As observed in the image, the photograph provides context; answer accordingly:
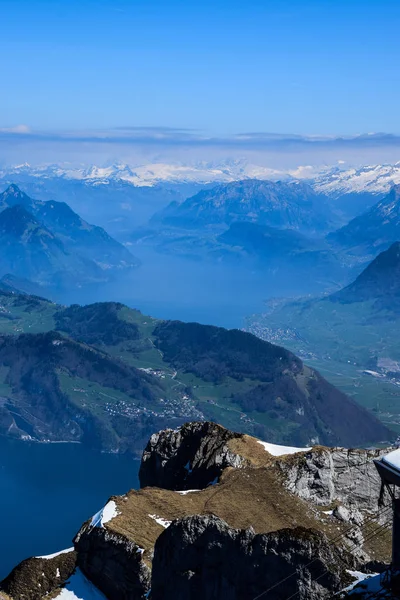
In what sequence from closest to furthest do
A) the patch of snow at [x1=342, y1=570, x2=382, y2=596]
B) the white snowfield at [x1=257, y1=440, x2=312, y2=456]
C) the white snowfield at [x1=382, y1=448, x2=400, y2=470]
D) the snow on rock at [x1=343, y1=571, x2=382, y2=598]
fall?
the white snowfield at [x1=382, y1=448, x2=400, y2=470] < the snow on rock at [x1=343, y1=571, x2=382, y2=598] < the patch of snow at [x1=342, y1=570, x2=382, y2=596] < the white snowfield at [x1=257, y1=440, x2=312, y2=456]

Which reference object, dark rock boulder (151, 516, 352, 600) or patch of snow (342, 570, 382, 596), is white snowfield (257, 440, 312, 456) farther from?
patch of snow (342, 570, 382, 596)

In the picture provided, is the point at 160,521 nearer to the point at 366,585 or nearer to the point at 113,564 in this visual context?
the point at 113,564

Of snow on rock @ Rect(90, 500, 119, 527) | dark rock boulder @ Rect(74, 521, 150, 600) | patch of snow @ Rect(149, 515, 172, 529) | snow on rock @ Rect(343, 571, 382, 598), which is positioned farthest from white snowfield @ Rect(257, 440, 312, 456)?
snow on rock @ Rect(343, 571, 382, 598)

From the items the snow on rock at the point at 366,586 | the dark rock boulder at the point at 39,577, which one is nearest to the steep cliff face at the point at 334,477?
the dark rock boulder at the point at 39,577

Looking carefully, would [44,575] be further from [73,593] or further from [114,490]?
[114,490]

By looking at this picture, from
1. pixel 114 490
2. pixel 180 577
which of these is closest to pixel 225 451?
pixel 180 577

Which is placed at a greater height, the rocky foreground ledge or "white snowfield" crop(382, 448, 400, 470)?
"white snowfield" crop(382, 448, 400, 470)
